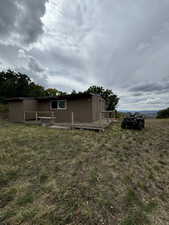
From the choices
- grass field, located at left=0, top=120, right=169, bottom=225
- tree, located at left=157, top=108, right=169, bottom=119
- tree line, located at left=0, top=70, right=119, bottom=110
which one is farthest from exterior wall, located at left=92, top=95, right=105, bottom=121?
tree, located at left=157, top=108, right=169, bottom=119

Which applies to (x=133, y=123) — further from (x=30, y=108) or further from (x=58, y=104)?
(x=30, y=108)

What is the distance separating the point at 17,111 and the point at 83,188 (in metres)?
12.2

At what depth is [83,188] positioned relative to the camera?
238 centimetres

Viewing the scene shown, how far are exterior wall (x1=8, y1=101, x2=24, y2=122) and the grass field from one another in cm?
828

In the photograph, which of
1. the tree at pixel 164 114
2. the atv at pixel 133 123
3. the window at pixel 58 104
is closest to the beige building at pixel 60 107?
the window at pixel 58 104

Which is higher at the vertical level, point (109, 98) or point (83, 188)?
point (109, 98)

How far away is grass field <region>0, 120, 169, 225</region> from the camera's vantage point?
174 centimetres

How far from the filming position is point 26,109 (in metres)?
11.7

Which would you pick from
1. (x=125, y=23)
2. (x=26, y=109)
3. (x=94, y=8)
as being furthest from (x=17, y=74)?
(x=125, y=23)

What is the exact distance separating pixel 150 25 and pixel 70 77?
11.4 metres

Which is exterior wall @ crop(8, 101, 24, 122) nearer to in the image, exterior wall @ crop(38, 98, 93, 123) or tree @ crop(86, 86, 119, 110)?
exterior wall @ crop(38, 98, 93, 123)

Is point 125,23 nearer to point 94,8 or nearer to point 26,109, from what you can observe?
point 94,8

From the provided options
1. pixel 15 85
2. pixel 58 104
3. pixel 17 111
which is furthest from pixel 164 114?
pixel 15 85

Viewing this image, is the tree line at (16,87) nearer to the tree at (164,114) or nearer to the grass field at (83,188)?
the tree at (164,114)
